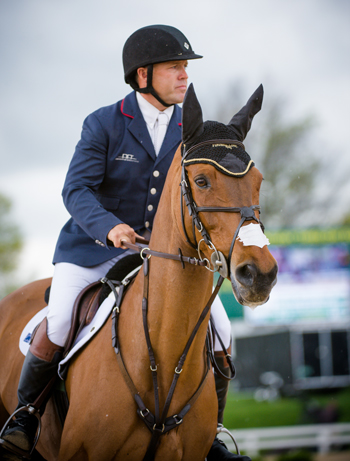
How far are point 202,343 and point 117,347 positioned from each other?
539 mm

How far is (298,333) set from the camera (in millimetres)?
16281

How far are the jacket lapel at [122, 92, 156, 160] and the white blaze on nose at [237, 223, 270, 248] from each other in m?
1.56

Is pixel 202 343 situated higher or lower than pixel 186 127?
lower

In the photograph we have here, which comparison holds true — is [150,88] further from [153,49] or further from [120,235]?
[120,235]

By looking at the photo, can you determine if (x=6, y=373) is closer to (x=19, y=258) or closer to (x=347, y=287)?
(x=347, y=287)

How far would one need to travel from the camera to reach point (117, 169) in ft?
12.9

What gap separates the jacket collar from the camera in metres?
3.92

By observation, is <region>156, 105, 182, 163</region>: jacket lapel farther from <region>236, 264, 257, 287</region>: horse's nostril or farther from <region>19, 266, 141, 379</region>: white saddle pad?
<region>236, 264, 257, 287</region>: horse's nostril

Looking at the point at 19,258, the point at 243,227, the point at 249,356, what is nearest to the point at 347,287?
the point at 249,356

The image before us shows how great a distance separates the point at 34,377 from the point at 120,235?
1.23 meters

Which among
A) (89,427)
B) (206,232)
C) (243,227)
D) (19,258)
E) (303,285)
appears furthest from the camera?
(19,258)

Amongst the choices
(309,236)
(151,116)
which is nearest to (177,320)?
(151,116)

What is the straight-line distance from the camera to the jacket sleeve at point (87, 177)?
3512 mm

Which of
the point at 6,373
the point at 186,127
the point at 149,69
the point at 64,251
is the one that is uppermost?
the point at 149,69
